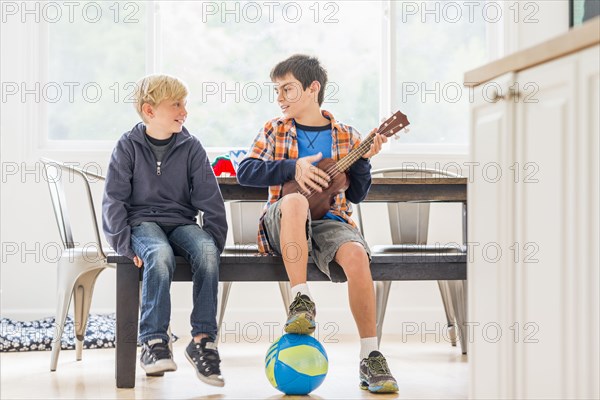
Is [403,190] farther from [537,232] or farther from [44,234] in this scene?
[44,234]

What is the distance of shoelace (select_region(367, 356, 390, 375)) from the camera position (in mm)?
2451

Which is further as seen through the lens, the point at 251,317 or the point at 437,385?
the point at 251,317

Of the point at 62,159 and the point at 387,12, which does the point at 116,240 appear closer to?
the point at 62,159

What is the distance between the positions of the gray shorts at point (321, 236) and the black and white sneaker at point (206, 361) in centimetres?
38

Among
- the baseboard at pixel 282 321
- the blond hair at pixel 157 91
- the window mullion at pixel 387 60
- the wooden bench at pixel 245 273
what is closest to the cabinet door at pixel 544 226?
the wooden bench at pixel 245 273

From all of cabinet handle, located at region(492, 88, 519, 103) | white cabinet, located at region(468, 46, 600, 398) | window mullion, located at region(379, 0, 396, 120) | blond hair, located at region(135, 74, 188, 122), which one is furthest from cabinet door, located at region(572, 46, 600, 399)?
window mullion, located at region(379, 0, 396, 120)

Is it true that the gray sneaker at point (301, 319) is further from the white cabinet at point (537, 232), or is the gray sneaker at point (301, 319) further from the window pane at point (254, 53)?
the window pane at point (254, 53)

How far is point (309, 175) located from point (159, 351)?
689mm

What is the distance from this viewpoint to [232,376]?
284 centimetres

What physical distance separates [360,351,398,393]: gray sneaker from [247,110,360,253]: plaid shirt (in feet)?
1.58

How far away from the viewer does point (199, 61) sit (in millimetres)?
4246

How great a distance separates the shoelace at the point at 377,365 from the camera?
8.04ft

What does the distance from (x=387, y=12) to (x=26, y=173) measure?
6.25 ft

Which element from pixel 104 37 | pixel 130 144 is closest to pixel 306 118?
pixel 130 144
